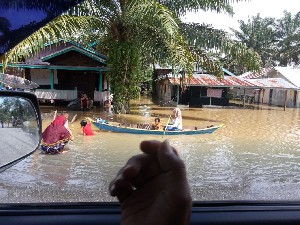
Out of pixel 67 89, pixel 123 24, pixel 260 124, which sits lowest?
pixel 260 124

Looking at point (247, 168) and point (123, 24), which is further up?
point (123, 24)

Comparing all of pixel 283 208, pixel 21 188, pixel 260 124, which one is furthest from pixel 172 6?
pixel 283 208

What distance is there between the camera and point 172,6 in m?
14.3

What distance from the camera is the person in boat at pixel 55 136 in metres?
8.28

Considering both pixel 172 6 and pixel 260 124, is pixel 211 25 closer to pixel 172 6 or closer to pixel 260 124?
pixel 172 6

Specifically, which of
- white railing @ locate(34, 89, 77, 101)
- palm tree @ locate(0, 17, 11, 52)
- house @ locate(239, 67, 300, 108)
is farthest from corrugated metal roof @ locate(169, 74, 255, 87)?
palm tree @ locate(0, 17, 11, 52)

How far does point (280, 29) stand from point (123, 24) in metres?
22.4

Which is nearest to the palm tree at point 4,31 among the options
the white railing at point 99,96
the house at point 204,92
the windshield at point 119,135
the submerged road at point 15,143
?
the windshield at point 119,135

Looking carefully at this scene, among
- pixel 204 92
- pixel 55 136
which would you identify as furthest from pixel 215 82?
pixel 55 136

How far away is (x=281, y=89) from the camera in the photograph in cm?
2669

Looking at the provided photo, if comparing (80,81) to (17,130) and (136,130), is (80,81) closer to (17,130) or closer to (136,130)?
(136,130)

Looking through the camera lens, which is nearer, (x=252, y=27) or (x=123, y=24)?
(x=123, y=24)

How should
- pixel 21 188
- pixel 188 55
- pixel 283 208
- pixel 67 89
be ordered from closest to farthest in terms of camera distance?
pixel 283 208, pixel 21 188, pixel 188 55, pixel 67 89

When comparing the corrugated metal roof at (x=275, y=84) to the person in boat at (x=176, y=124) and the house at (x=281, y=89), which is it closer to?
the house at (x=281, y=89)
